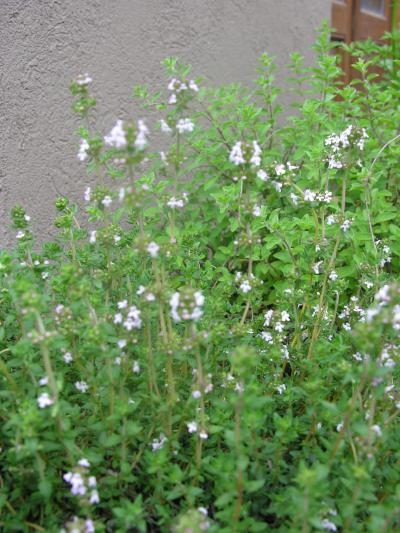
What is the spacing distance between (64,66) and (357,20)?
15.2ft

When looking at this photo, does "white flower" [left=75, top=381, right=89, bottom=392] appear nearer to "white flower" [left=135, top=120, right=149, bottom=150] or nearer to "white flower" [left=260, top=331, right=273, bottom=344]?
"white flower" [left=260, top=331, right=273, bottom=344]

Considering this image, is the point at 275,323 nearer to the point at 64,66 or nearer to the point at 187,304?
the point at 187,304

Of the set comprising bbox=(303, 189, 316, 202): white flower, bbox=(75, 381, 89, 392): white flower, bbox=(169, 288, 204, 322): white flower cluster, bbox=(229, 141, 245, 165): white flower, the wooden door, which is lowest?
the wooden door

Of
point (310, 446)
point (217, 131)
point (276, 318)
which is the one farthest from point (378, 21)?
point (310, 446)

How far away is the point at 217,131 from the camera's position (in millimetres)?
3932

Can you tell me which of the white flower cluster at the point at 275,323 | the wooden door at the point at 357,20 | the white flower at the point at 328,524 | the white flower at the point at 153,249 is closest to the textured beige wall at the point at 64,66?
the white flower cluster at the point at 275,323

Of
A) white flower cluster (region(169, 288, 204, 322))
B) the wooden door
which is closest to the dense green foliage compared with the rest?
white flower cluster (region(169, 288, 204, 322))

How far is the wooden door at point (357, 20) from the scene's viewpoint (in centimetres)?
669

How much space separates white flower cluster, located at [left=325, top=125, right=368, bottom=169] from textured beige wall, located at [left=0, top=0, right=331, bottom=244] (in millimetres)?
1679

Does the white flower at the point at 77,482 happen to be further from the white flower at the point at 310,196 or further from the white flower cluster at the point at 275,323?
the white flower at the point at 310,196

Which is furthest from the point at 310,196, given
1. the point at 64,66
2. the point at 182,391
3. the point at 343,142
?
the point at 64,66

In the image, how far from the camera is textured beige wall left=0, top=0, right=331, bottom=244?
337cm

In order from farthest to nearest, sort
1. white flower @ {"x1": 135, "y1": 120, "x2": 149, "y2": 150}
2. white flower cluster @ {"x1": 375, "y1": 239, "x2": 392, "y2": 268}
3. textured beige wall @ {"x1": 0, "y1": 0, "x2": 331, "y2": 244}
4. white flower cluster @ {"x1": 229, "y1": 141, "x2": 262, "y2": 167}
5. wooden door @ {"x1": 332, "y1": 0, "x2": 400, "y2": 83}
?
wooden door @ {"x1": 332, "y1": 0, "x2": 400, "y2": 83} → textured beige wall @ {"x1": 0, "y1": 0, "x2": 331, "y2": 244} → white flower cluster @ {"x1": 375, "y1": 239, "x2": 392, "y2": 268} → white flower cluster @ {"x1": 229, "y1": 141, "x2": 262, "y2": 167} → white flower @ {"x1": 135, "y1": 120, "x2": 149, "y2": 150}

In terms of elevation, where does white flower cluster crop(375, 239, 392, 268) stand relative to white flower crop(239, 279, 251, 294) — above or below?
below
